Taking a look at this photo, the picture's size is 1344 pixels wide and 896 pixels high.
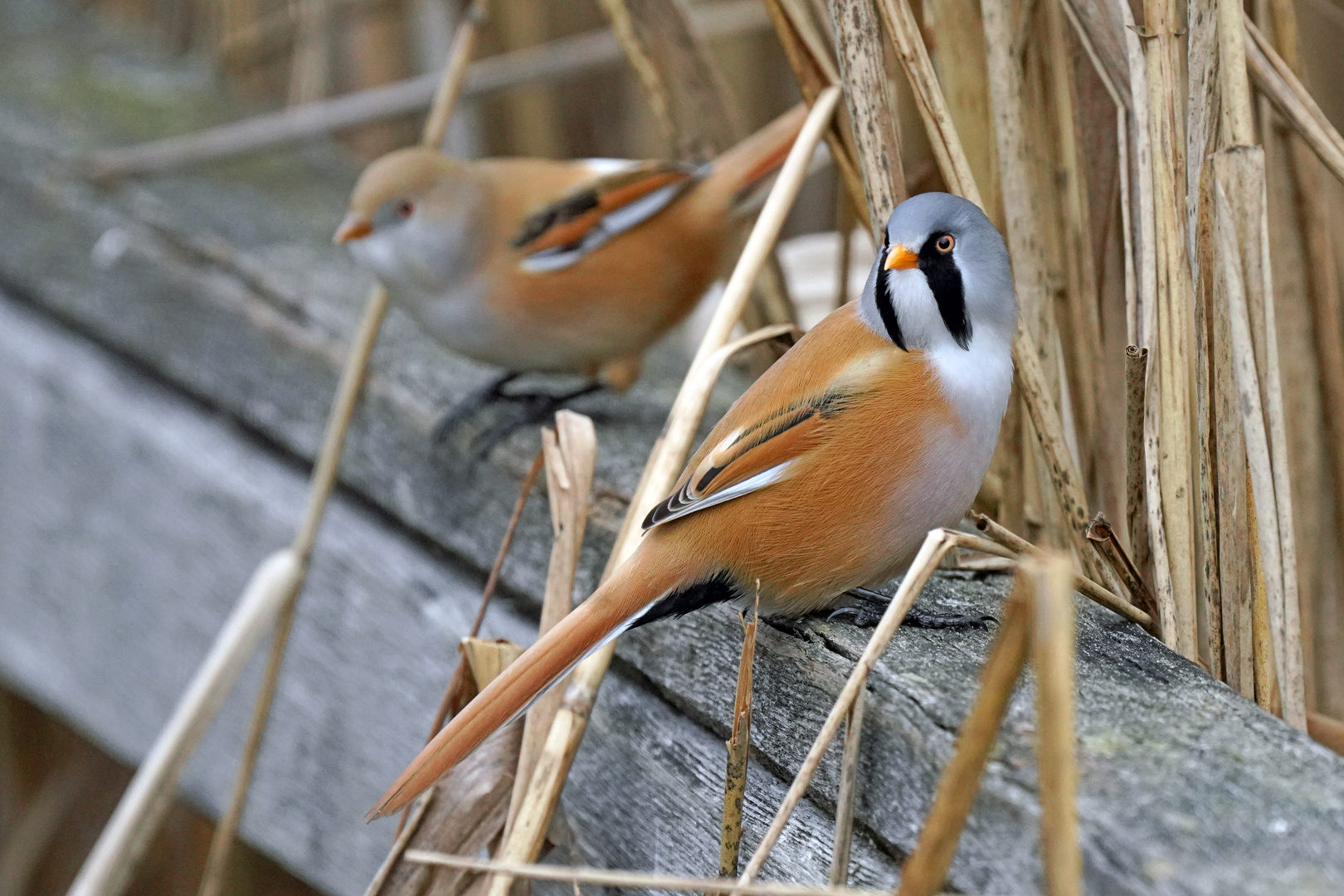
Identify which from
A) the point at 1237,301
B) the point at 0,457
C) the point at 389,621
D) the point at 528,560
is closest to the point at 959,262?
the point at 1237,301

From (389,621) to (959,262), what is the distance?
849mm

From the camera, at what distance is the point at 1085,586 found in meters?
1.16

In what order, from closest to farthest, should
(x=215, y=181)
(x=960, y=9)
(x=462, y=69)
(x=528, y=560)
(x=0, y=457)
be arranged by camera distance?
1. (x=960, y=9)
2. (x=528, y=560)
3. (x=462, y=69)
4. (x=0, y=457)
5. (x=215, y=181)

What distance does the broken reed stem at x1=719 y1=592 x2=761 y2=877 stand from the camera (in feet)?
3.41

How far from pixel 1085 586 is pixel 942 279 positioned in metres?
0.31

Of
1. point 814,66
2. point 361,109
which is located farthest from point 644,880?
point 361,109

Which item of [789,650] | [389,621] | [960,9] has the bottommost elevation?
[389,621]

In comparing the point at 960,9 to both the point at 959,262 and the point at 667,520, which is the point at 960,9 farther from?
the point at 667,520

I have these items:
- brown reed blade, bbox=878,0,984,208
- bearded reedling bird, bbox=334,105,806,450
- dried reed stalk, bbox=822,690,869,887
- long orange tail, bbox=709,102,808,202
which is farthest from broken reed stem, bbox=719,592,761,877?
long orange tail, bbox=709,102,808,202

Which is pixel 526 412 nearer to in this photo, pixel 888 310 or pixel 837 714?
pixel 888 310

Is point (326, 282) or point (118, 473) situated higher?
point (326, 282)

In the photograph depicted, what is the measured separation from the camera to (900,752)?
1011 millimetres

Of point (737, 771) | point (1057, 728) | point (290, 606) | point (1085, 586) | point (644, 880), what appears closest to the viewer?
point (1057, 728)

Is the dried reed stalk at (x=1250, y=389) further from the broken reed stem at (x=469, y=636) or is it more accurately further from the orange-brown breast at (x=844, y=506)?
the broken reed stem at (x=469, y=636)
